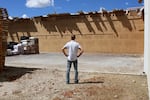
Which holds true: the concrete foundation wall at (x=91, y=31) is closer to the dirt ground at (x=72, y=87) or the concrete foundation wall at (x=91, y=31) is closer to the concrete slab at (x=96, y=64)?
the concrete slab at (x=96, y=64)

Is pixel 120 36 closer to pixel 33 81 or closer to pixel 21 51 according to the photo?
pixel 21 51

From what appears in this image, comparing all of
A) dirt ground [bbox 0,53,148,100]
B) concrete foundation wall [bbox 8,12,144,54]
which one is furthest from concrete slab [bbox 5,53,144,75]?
concrete foundation wall [bbox 8,12,144,54]

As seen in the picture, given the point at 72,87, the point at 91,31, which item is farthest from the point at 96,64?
the point at 91,31

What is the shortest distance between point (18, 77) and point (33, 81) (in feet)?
3.64

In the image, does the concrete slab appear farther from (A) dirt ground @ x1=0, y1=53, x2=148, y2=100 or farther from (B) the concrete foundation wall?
(B) the concrete foundation wall

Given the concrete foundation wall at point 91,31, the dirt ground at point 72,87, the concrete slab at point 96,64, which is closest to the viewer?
the dirt ground at point 72,87

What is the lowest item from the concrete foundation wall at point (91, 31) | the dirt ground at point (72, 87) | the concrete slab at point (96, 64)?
the dirt ground at point (72, 87)

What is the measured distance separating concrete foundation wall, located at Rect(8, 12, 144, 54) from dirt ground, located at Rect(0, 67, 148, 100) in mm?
11714

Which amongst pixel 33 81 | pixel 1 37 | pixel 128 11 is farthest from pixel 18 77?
pixel 128 11

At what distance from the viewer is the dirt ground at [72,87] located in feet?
26.7

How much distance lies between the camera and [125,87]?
893cm

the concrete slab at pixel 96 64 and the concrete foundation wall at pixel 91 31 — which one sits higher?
the concrete foundation wall at pixel 91 31

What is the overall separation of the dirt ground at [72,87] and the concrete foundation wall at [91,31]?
11.7 metres

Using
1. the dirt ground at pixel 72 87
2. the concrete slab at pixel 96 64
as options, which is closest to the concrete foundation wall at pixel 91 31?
the concrete slab at pixel 96 64
